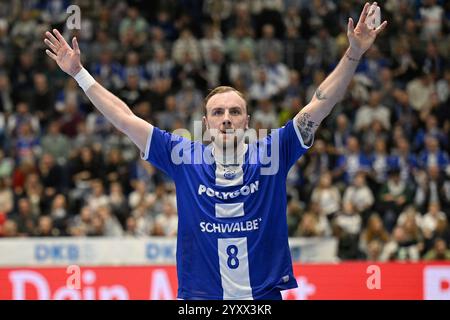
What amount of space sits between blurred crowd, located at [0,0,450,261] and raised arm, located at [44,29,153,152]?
37.9 ft

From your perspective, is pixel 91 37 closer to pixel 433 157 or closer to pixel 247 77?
pixel 247 77

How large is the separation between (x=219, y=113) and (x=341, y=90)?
897mm

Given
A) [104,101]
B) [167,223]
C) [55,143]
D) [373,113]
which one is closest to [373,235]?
[373,113]

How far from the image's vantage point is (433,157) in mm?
20047

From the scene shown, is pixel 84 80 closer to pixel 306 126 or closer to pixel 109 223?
pixel 306 126

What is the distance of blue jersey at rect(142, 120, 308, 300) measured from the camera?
649cm

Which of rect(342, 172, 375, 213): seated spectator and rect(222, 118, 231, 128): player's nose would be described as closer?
rect(222, 118, 231, 128): player's nose

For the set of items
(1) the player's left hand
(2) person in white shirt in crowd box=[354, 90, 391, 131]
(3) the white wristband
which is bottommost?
(3) the white wristband

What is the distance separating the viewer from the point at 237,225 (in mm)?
6539

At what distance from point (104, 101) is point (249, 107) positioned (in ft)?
39.1

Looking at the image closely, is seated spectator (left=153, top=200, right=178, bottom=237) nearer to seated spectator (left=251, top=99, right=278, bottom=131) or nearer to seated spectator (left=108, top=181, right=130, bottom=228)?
seated spectator (left=108, top=181, right=130, bottom=228)

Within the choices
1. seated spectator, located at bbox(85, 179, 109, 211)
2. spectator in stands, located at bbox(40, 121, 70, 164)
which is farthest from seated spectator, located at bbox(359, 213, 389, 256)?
spectator in stands, located at bbox(40, 121, 70, 164)

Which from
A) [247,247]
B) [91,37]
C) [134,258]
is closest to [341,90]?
[247,247]

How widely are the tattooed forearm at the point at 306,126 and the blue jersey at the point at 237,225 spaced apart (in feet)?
0.14
